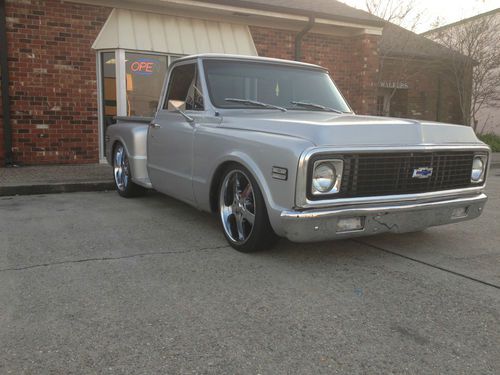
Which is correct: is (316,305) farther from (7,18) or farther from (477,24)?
(477,24)

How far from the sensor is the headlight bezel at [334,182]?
328 cm

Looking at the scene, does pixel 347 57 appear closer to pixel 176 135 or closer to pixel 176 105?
pixel 176 105

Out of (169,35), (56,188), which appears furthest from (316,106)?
(169,35)

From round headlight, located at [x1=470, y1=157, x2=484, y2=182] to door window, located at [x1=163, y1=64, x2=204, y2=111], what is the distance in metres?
2.56

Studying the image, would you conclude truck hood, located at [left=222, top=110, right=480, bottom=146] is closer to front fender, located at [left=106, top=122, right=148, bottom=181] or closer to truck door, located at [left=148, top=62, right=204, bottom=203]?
truck door, located at [left=148, top=62, right=204, bottom=203]

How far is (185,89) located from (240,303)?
2774 mm

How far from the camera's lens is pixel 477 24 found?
16031 mm

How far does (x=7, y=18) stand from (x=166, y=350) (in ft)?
27.0

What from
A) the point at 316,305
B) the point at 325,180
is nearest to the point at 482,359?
the point at 316,305

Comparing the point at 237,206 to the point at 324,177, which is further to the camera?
the point at 237,206

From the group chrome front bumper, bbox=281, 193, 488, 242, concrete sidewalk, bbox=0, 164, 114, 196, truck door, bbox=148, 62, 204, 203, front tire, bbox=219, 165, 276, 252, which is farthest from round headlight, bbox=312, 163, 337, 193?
concrete sidewalk, bbox=0, 164, 114, 196

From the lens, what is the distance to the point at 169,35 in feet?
32.3

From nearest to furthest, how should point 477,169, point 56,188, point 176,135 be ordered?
1. point 477,169
2. point 176,135
3. point 56,188

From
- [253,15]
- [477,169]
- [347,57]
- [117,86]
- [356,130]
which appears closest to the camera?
[356,130]
